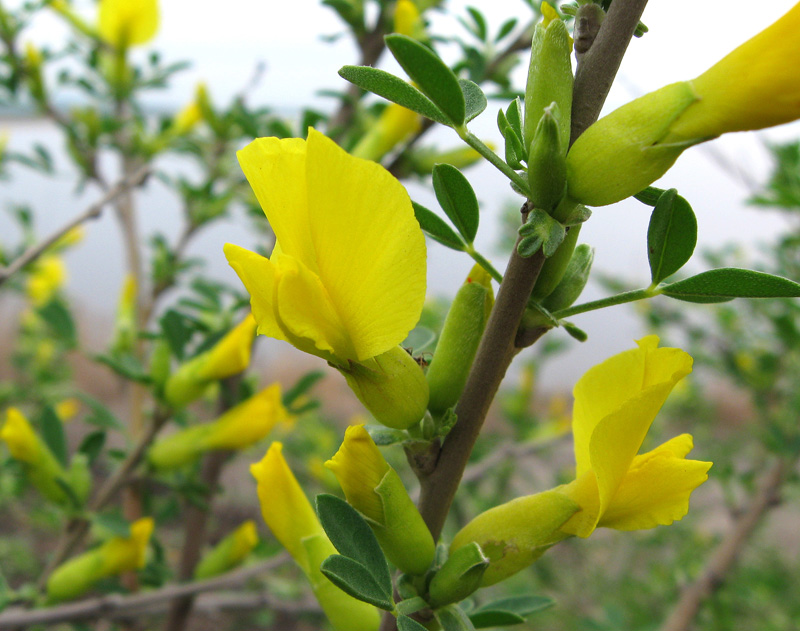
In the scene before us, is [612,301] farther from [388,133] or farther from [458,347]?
[388,133]

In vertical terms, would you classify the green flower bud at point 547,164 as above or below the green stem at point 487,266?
above

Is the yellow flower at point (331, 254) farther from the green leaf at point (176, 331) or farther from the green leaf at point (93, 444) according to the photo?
the green leaf at point (93, 444)

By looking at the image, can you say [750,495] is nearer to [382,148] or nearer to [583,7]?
[382,148]

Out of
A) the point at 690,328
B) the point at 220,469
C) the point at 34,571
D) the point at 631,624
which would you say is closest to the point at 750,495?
the point at 690,328

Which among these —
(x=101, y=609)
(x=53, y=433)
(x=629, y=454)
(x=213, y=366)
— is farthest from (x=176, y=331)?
(x=629, y=454)

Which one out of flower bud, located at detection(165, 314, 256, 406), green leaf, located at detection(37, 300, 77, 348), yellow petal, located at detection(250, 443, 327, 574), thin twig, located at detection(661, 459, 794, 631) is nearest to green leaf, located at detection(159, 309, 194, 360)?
flower bud, located at detection(165, 314, 256, 406)

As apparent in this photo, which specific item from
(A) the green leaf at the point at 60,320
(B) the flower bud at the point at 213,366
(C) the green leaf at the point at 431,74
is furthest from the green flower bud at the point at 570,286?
(A) the green leaf at the point at 60,320

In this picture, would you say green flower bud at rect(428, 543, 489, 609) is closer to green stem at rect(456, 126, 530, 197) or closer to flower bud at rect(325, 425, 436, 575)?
flower bud at rect(325, 425, 436, 575)
